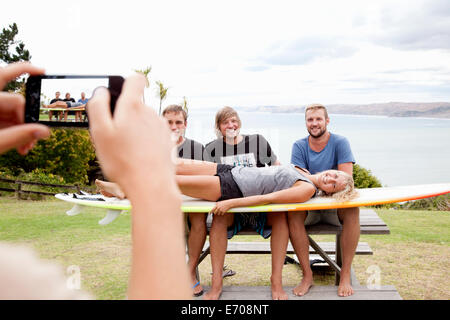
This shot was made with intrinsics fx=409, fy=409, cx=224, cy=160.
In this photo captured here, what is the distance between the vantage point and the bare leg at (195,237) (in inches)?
147

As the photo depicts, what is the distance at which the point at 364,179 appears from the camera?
10.4 meters

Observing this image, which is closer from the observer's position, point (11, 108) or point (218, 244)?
point (11, 108)

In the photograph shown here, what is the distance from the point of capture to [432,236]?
638 centimetres

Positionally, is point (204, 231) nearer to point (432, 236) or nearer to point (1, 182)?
point (432, 236)

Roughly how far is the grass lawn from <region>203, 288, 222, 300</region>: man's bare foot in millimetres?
1075

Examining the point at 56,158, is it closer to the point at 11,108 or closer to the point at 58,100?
the point at 58,100

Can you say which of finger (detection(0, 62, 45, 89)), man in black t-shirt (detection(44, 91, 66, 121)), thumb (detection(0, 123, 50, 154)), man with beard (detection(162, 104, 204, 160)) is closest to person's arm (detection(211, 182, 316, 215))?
man with beard (detection(162, 104, 204, 160))

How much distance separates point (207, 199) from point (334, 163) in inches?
59.7

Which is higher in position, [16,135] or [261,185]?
[16,135]

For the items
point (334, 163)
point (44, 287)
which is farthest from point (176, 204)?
point (334, 163)

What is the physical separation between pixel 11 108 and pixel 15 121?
31 millimetres

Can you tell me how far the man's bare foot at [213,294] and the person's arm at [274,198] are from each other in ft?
2.19

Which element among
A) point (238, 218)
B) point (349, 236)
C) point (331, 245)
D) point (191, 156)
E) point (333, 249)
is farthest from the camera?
point (331, 245)

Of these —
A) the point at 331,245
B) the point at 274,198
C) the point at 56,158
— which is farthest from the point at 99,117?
the point at 56,158
